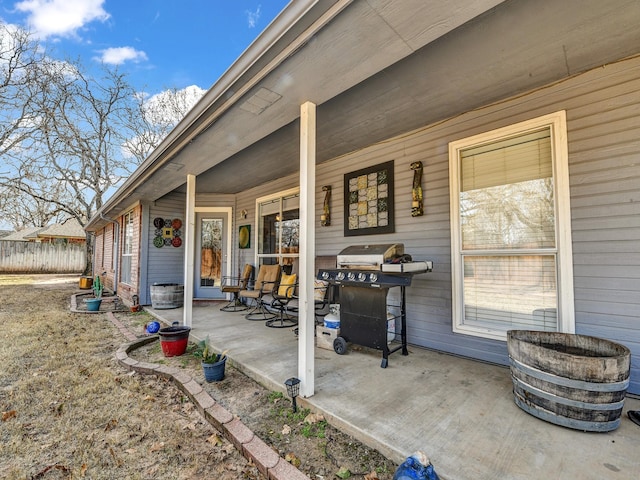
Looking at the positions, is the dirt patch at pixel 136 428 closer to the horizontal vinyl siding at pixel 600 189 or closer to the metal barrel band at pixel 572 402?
the metal barrel band at pixel 572 402

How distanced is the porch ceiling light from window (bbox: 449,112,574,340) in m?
2.05

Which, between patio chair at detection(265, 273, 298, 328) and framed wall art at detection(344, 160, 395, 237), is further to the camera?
patio chair at detection(265, 273, 298, 328)

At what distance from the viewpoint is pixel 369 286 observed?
9.68 feet

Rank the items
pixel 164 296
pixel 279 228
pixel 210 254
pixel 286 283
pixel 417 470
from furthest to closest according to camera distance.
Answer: pixel 210 254 → pixel 164 296 → pixel 279 228 → pixel 286 283 → pixel 417 470

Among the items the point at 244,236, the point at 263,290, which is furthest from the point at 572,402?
the point at 244,236

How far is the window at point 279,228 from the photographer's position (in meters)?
5.51

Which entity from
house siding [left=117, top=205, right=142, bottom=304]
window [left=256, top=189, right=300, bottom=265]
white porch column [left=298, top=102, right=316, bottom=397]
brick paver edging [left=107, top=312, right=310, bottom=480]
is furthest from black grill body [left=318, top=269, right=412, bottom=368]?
house siding [left=117, top=205, right=142, bottom=304]

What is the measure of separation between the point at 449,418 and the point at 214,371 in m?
1.99

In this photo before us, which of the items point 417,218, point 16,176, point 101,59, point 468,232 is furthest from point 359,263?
point 16,176

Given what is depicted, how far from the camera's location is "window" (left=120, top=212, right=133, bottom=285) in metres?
7.62

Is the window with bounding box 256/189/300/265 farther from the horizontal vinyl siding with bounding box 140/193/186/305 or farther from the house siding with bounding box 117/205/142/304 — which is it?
the house siding with bounding box 117/205/142/304

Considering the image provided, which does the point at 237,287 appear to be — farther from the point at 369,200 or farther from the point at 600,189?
the point at 600,189

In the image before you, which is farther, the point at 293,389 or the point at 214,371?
the point at 214,371

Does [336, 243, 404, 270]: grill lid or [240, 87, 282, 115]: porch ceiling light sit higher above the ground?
[240, 87, 282, 115]: porch ceiling light
